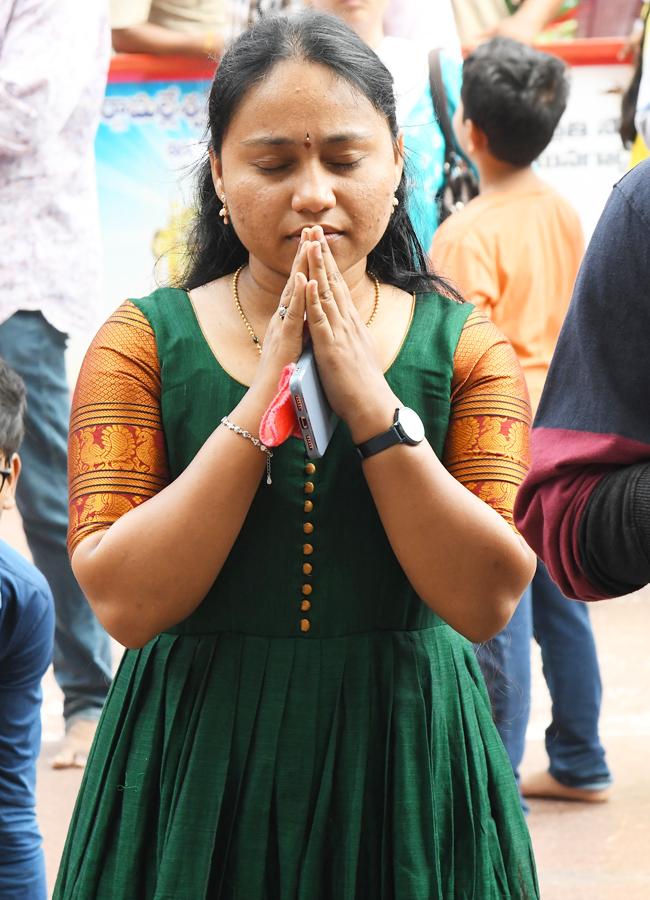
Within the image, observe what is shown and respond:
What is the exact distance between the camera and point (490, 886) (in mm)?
1346

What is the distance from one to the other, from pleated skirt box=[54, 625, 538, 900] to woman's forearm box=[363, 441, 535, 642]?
5.1 inches

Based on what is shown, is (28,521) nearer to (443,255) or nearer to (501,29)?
(443,255)

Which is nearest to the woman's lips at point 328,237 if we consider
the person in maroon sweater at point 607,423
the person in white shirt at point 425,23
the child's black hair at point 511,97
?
the person in maroon sweater at point 607,423

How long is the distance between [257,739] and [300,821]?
4.7 inches

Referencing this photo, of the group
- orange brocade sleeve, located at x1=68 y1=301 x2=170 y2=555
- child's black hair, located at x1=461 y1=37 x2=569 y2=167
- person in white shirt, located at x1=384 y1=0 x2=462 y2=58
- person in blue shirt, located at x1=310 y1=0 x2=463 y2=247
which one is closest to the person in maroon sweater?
orange brocade sleeve, located at x1=68 y1=301 x2=170 y2=555

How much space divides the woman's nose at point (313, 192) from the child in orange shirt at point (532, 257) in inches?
64.1

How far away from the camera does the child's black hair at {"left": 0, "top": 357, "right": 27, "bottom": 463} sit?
2281mm

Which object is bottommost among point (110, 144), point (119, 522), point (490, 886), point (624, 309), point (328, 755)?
point (490, 886)

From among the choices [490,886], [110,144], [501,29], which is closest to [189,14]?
[110,144]

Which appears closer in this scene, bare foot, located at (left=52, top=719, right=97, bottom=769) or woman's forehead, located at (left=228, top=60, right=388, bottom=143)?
woman's forehead, located at (left=228, top=60, right=388, bottom=143)

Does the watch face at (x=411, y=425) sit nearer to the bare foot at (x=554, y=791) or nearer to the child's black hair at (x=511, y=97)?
the child's black hair at (x=511, y=97)

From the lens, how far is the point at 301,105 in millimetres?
1351

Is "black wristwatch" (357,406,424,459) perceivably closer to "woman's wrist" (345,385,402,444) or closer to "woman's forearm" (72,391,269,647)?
"woman's wrist" (345,385,402,444)

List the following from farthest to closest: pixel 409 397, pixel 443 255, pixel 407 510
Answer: pixel 443 255 < pixel 409 397 < pixel 407 510
